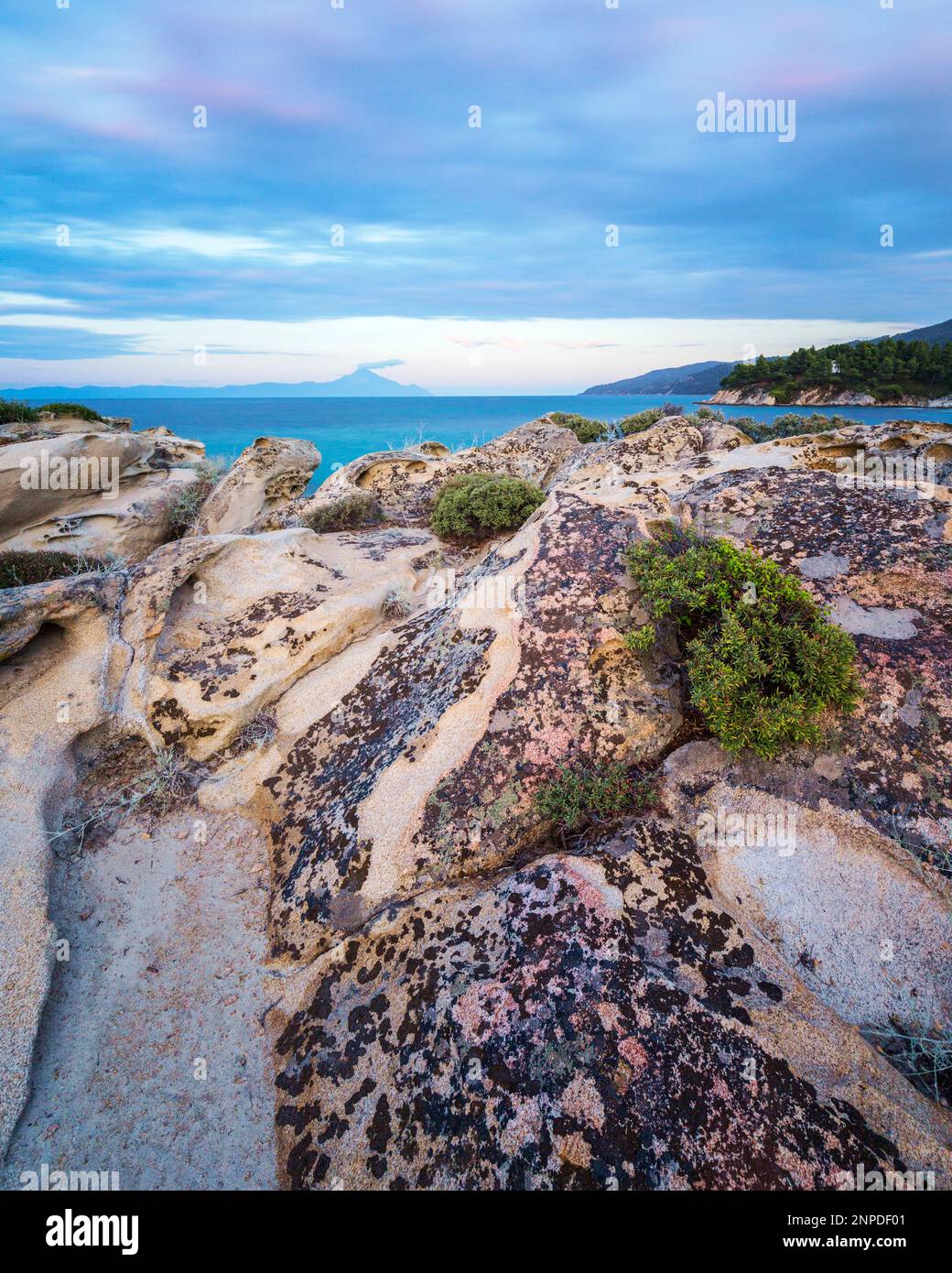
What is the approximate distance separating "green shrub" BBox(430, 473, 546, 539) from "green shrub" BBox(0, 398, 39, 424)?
23657 mm

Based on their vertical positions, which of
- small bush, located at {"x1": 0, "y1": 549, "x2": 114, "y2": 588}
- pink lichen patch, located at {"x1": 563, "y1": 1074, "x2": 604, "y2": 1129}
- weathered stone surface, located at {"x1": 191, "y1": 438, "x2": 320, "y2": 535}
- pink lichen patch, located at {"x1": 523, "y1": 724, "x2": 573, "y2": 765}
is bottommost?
pink lichen patch, located at {"x1": 563, "y1": 1074, "x2": 604, "y2": 1129}

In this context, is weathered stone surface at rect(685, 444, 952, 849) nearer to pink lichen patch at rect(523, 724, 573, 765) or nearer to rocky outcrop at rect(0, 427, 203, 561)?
pink lichen patch at rect(523, 724, 573, 765)

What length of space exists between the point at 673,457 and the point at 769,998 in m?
15.0

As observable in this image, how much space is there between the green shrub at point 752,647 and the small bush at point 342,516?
916cm

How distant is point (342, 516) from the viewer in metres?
13.6

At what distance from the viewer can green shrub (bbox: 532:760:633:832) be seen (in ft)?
16.6

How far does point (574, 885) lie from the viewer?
14.3 ft

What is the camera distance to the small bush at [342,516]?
13.4 metres

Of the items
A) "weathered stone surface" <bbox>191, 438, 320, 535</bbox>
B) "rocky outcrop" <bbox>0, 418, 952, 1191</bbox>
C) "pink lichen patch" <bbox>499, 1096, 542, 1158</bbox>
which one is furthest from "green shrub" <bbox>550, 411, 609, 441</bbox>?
"pink lichen patch" <bbox>499, 1096, 542, 1158</bbox>

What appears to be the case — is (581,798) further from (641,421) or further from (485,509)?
(641,421)

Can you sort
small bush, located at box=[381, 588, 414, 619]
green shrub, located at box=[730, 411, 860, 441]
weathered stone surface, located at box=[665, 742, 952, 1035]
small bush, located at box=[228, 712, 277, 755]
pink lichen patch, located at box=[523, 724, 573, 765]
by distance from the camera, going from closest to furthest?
weathered stone surface, located at box=[665, 742, 952, 1035]
pink lichen patch, located at box=[523, 724, 573, 765]
small bush, located at box=[228, 712, 277, 755]
small bush, located at box=[381, 588, 414, 619]
green shrub, located at box=[730, 411, 860, 441]
